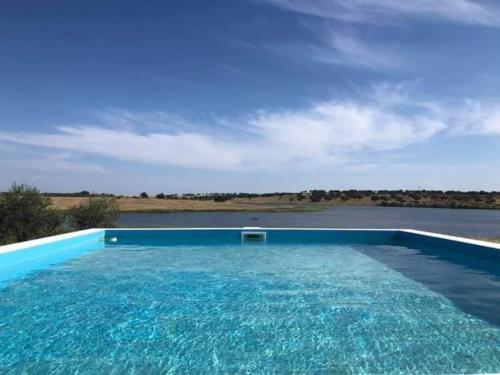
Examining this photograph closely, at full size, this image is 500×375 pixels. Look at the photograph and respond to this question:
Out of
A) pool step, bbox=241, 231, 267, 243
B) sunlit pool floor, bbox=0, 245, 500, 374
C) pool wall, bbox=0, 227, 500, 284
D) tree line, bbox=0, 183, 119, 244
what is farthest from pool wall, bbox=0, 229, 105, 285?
pool step, bbox=241, 231, 267, 243

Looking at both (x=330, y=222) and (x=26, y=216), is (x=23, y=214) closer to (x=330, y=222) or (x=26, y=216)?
(x=26, y=216)

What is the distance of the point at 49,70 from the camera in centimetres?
1611

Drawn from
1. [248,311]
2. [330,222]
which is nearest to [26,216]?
[248,311]

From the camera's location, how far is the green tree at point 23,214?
12.8 meters

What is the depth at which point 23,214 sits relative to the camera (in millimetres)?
12875

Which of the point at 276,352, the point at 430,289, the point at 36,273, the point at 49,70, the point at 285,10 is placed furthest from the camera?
the point at 49,70

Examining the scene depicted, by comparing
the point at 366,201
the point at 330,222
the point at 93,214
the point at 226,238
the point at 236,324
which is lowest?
the point at 236,324

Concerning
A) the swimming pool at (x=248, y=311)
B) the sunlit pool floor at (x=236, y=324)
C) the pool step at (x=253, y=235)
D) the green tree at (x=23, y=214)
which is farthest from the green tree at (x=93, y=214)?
the sunlit pool floor at (x=236, y=324)

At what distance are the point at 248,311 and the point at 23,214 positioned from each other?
9.26 m

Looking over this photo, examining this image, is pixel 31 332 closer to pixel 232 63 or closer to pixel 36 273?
pixel 36 273

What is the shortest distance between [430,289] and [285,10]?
31.2 feet

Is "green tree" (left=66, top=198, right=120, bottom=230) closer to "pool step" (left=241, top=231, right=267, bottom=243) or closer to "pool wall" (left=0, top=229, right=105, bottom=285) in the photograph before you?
"pool wall" (left=0, top=229, right=105, bottom=285)

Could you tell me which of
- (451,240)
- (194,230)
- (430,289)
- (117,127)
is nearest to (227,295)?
(430,289)

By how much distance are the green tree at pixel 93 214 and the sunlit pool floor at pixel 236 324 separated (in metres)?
7.64
